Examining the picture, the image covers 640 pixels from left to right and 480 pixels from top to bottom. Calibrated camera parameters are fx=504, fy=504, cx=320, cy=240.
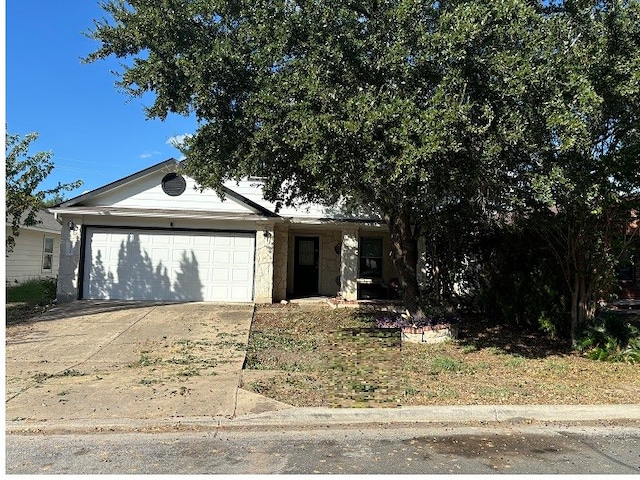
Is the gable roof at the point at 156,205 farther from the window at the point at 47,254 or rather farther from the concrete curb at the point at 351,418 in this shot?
the window at the point at 47,254

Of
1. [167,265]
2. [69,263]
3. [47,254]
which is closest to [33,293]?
[69,263]

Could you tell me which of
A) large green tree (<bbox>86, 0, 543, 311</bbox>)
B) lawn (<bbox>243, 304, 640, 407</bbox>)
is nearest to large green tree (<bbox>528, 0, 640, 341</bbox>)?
large green tree (<bbox>86, 0, 543, 311</bbox>)

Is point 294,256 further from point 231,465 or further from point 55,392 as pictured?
point 231,465

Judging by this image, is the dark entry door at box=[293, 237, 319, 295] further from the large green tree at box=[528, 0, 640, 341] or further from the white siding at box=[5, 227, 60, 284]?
the white siding at box=[5, 227, 60, 284]

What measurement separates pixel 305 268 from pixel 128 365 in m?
10.1

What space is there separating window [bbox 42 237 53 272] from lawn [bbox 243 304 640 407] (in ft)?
55.4

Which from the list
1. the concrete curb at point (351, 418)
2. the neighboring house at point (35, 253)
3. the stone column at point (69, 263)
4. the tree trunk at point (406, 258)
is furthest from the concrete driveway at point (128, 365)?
the neighboring house at point (35, 253)

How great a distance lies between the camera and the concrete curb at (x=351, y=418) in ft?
18.4

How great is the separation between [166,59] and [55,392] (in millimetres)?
4972

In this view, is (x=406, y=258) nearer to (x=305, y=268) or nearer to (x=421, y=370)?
(x=421, y=370)

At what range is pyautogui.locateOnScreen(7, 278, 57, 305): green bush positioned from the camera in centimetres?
1626

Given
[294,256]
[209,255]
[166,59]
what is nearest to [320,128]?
[166,59]

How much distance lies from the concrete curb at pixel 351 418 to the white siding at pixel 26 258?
55.1ft

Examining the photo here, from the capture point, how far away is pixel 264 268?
1538cm
